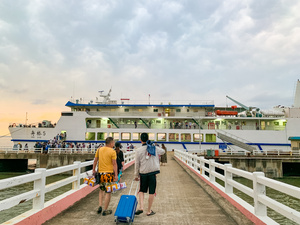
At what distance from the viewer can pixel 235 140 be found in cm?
3133

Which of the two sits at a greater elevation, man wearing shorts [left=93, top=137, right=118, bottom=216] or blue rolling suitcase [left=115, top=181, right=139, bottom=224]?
man wearing shorts [left=93, top=137, right=118, bottom=216]

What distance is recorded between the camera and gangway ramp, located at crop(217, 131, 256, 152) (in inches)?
1185

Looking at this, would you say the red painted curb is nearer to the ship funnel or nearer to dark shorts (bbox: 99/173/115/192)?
dark shorts (bbox: 99/173/115/192)

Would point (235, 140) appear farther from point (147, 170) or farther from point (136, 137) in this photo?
point (147, 170)

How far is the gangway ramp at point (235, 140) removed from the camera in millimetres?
30103

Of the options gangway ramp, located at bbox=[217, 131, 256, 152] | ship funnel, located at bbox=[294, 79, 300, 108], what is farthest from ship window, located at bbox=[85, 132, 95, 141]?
ship funnel, located at bbox=[294, 79, 300, 108]

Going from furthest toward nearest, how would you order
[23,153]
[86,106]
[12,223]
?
[86,106] < [23,153] < [12,223]

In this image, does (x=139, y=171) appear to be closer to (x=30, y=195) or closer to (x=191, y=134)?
(x=30, y=195)

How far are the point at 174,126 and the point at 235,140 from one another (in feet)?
30.5

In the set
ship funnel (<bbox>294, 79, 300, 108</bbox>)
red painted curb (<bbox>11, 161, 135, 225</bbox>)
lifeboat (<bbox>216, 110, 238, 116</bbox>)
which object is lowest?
red painted curb (<bbox>11, 161, 135, 225</bbox>)

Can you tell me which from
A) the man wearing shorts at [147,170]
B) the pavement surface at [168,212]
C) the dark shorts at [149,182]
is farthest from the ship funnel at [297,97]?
the dark shorts at [149,182]

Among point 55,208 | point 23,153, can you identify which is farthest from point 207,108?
point 55,208

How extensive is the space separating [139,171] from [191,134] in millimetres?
29716

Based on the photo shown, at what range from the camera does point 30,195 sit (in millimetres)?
4266
